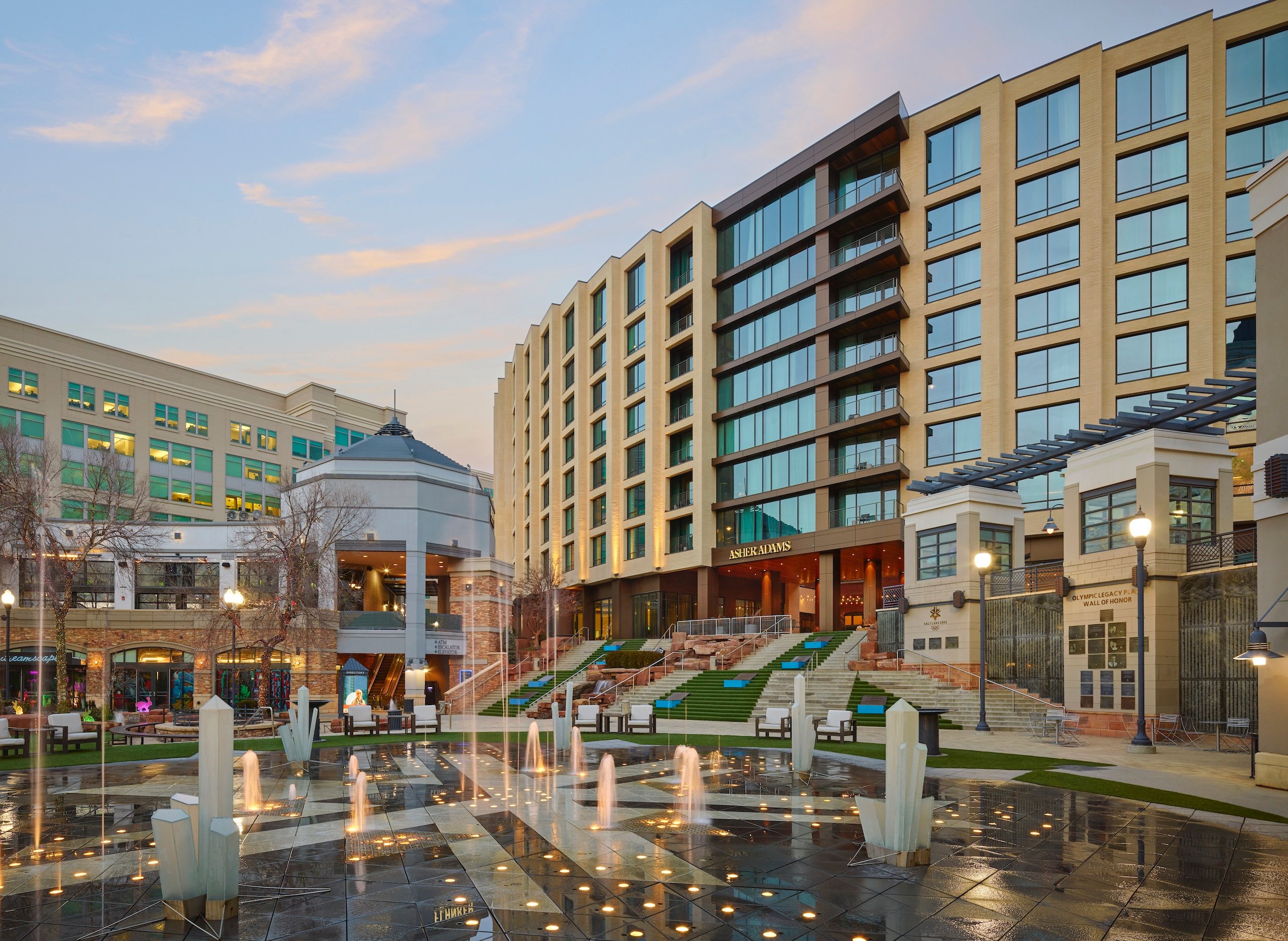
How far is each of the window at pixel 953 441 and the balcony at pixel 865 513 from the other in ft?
9.98

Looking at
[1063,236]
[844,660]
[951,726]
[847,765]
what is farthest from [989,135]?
[847,765]

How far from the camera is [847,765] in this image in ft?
61.9

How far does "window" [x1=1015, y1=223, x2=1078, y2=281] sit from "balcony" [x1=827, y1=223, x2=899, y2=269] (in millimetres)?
6499

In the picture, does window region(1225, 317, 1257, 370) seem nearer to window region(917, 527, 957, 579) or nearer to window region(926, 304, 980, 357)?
window region(926, 304, 980, 357)

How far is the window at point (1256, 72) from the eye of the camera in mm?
38688

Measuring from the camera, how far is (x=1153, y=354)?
134 feet

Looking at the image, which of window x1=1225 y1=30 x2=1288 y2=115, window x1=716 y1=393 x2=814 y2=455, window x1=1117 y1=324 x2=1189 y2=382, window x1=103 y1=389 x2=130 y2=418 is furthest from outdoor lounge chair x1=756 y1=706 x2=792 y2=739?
window x1=103 y1=389 x2=130 y2=418

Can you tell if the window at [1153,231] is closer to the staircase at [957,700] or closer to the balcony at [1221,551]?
the balcony at [1221,551]

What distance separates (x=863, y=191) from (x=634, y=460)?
24.0 m

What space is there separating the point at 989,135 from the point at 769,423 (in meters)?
19.8

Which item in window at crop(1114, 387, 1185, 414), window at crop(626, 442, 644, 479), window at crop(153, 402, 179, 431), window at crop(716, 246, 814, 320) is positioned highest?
window at crop(716, 246, 814, 320)

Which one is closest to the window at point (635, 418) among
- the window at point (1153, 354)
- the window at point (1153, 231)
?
the window at point (1153, 354)

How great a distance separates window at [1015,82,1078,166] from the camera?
145 feet

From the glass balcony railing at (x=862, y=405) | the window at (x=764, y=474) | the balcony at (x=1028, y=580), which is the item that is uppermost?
the glass balcony railing at (x=862, y=405)
